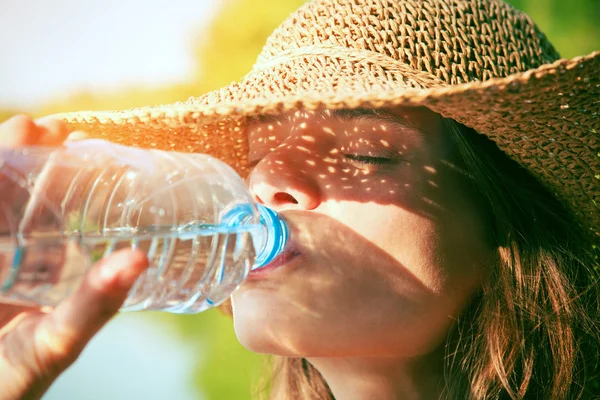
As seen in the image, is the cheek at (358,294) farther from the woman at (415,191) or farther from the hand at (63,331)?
the hand at (63,331)

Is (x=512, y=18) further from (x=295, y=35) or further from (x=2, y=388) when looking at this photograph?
(x=2, y=388)

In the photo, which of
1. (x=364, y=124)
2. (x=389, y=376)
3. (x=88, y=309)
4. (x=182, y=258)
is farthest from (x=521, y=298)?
(x=88, y=309)

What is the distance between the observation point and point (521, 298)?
942 millimetres

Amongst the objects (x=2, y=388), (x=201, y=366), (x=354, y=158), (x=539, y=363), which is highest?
(x=354, y=158)

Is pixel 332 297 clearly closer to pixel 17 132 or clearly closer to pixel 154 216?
pixel 154 216

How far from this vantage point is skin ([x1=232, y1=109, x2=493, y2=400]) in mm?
834

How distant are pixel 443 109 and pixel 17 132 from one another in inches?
19.7

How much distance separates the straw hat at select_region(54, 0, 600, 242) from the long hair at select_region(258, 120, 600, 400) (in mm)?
37

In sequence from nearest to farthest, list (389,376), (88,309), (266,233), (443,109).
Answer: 1. (88,309)
2. (443,109)
3. (266,233)
4. (389,376)

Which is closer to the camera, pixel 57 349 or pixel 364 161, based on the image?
pixel 57 349

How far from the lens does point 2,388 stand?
619 mm

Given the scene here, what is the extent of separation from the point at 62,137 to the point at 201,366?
5.96ft

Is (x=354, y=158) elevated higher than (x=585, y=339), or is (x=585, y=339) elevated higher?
(x=354, y=158)

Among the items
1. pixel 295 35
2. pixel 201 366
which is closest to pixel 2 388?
pixel 295 35
